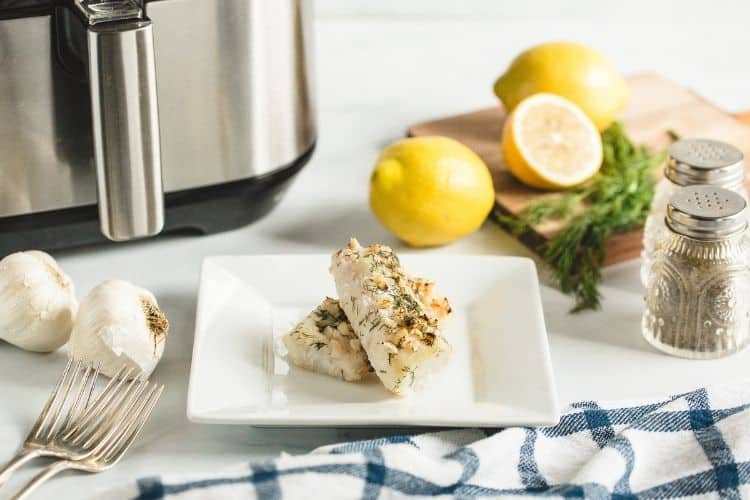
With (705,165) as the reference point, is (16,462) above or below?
below

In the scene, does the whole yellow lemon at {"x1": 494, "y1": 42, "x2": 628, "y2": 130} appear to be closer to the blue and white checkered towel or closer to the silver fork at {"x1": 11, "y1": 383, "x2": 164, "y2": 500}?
the blue and white checkered towel

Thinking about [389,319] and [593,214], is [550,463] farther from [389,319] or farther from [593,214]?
[593,214]

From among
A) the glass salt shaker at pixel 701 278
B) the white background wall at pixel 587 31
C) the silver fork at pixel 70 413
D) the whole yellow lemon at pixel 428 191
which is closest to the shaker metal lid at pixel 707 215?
the glass salt shaker at pixel 701 278

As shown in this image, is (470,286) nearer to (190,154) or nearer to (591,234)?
(591,234)

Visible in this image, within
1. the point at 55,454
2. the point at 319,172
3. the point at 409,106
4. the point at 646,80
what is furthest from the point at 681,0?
the point at 55,454

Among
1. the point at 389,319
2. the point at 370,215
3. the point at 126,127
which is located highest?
the point at 126,127

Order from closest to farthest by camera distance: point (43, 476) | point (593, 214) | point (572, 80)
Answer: point (43, 476) → point (593, 214) → point (572, 80)

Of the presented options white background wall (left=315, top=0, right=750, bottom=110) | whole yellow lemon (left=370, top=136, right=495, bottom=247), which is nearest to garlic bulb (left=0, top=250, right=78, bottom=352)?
whole yellow lemon (left=370, top=136, right=495, bottom=247)

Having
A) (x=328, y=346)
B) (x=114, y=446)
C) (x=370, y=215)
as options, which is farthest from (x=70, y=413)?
→ (x=370, y=215)
